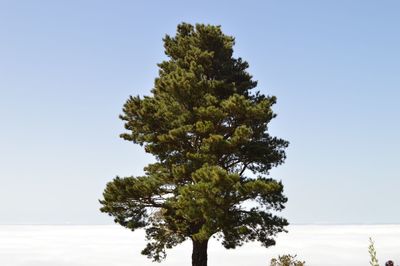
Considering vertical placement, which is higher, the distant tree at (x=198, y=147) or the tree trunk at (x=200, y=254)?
the distant tree at (x=198, y=147)

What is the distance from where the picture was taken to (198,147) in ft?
93.2

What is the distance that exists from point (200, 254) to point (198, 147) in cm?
596

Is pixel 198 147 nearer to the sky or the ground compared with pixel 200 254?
nearer to the sky

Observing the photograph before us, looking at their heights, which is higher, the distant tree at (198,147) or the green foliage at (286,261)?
the distant tree at (198,147)

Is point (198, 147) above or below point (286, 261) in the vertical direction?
above

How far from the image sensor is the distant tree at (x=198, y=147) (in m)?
26.3

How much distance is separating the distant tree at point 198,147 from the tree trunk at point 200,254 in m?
0.05

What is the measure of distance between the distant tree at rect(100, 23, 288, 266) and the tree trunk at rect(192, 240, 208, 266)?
5 cm

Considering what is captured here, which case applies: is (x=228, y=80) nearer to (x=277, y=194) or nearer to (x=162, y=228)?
(x=277, y=194)

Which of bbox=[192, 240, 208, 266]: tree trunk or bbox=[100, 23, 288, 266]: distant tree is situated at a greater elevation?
bbox=[100, 23, 288, 266]: distant tree

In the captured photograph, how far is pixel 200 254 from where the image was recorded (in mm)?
27406

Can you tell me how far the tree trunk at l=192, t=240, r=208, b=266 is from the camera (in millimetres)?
27355

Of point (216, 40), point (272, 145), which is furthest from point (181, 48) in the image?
point (272, 145)

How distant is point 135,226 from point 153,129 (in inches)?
226
